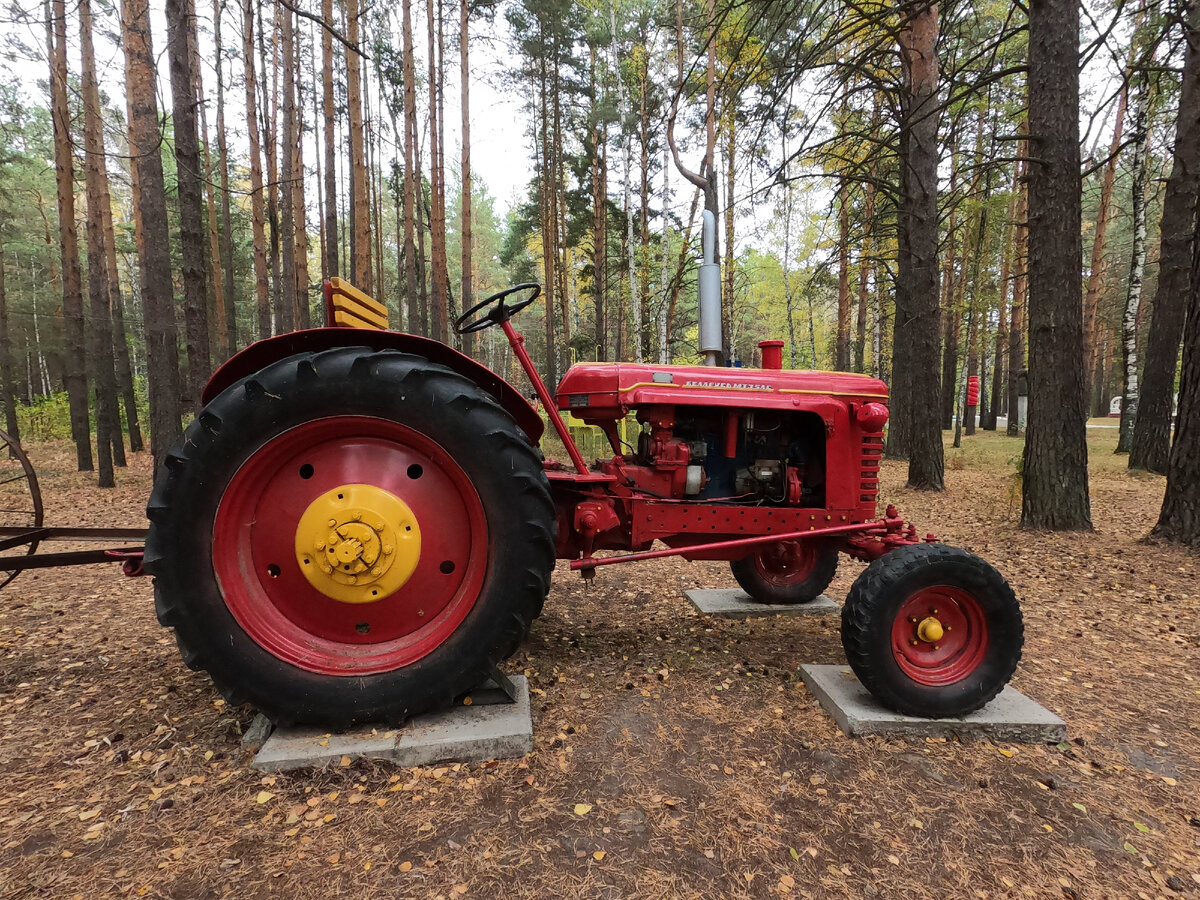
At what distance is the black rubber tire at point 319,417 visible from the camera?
6.38 feet

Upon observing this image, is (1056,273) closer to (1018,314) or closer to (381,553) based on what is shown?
(381,553)

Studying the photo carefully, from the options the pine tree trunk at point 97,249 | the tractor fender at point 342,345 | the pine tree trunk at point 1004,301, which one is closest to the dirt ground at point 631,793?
the tractor fender at point 342,345

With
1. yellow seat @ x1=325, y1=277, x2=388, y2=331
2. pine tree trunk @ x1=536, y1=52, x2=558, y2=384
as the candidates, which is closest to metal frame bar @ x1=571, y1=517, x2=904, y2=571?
yellow seat @ x1=325, y1=277, x2=388, y2=331

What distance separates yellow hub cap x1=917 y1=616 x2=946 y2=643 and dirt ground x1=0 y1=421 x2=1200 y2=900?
38 cm

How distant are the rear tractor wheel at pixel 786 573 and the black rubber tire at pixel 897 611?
1.23m

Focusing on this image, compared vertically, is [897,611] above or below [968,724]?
above

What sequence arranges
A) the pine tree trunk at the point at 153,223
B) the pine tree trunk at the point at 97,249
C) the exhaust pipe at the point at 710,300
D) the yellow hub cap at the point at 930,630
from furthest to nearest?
the pine tree trunk at the point at 97,249 < the pine tree trunk at the point at 153,223 < the exhaust pipe at the point at 710,300 < the yellow hub cap at the point at 930,630

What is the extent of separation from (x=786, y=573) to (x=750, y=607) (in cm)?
32

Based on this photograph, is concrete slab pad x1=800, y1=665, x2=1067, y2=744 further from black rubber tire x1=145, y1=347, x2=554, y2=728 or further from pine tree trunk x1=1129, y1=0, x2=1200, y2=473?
pine tree trunk x1=1129, y1=0, x2=1200, y2=473

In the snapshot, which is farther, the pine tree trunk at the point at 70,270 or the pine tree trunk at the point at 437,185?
the pine tree trunk at the point at 437,185

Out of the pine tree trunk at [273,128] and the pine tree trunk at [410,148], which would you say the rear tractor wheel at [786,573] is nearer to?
the pine tree trunk at [410,148]

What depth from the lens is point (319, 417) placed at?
2066 millimetres

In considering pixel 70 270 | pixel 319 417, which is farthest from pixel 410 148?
pixel 319 417

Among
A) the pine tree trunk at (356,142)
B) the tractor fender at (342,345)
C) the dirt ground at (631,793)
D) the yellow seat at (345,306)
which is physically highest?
the pine tree trunk at (356,142)
